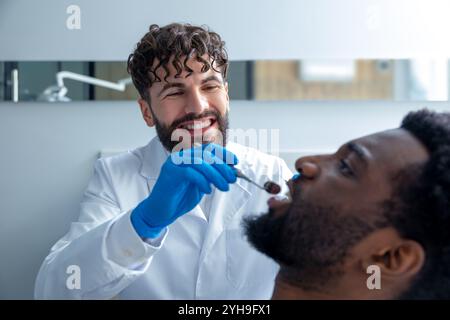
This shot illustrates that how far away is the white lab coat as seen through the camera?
980 millimetres

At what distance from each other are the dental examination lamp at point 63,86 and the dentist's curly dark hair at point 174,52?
255mm

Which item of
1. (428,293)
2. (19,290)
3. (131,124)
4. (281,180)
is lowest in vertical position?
(19,290)

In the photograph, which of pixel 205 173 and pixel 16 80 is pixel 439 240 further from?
pixel 16 80

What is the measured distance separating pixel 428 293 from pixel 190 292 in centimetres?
53

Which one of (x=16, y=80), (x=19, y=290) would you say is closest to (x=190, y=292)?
(x=19, y=290)

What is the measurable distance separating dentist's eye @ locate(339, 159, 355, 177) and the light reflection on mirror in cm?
73

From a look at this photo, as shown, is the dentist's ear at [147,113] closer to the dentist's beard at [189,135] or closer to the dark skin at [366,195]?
the dentist's beard at [189,135]

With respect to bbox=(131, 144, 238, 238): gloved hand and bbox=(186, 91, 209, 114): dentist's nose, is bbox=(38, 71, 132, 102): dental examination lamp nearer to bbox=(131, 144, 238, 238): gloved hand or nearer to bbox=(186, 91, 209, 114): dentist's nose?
bbox=(186, 91, 209, 114): dentist's nose

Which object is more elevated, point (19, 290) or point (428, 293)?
point (428, 293)

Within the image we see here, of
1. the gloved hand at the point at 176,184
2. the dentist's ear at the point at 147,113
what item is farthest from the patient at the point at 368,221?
the dentist's ear at the point at 147,113

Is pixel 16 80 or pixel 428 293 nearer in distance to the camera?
pixel 428 293

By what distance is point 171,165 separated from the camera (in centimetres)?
97

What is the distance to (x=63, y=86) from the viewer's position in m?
1.53

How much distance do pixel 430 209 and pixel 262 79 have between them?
0.86m
